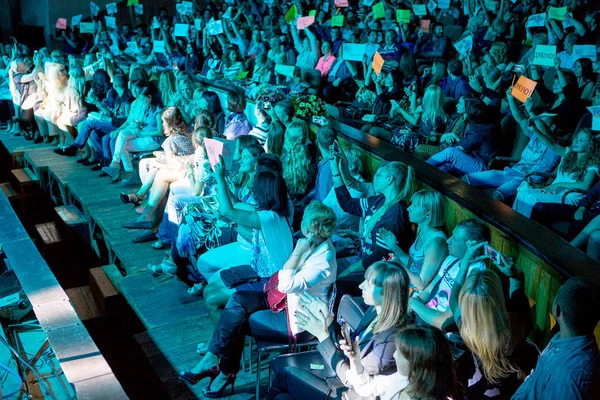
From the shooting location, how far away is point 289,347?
3.46 meters

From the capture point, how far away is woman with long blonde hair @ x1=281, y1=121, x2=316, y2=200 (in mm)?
5125

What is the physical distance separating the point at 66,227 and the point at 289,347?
15.2ft

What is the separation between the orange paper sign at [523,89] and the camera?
5035mm

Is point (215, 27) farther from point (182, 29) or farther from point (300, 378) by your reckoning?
point (300, 378)

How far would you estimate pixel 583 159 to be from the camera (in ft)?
14.6

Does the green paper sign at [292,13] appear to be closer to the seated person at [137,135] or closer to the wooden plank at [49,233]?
the seated person at [137,135]

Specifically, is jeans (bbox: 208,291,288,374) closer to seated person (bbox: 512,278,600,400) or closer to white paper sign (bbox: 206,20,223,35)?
seated person (bbox: 512,278,600,400)

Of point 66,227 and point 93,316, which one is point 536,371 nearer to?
point 93,316

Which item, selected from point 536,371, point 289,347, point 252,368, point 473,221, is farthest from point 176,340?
point 536,371

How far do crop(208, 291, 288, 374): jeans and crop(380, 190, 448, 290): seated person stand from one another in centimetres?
78

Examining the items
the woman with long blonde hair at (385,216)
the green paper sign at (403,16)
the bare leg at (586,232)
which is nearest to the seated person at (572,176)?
the bare leg at (586,232)

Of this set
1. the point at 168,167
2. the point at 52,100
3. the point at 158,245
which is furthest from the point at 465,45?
the point at 52,100

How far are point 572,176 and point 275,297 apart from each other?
243 centimetres

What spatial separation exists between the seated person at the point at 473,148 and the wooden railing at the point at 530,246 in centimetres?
113
